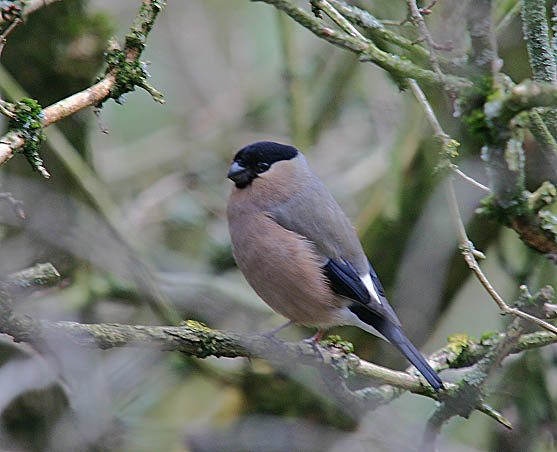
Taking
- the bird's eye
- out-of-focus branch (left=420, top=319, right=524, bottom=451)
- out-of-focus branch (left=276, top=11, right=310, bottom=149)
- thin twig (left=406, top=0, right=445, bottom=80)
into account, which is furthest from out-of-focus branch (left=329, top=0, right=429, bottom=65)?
out-of-focus branch (left=276, top=11, right=310, bottom=149)

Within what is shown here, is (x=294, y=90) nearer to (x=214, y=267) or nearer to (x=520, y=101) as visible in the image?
(x=214, y=267)

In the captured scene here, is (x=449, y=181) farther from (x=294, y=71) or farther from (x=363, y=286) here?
(x=294, y=71)

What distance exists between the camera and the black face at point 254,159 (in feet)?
12.1

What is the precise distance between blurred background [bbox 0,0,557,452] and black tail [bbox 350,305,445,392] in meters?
0.27

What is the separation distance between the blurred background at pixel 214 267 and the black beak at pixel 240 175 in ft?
2.36

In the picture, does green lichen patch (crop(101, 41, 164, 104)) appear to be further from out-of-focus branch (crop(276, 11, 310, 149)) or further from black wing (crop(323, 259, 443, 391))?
out-of-focus branch (crop(276, 11, 310, 149))

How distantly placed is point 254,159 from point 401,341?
1343 mm

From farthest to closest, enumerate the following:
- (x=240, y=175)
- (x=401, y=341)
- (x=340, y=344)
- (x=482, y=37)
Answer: (x=240, y=175), (x=401, y=341), (x=340, y=344), (x=482, y=37)

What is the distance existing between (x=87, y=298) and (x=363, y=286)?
1.65 meters

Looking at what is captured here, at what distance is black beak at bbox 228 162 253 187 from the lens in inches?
146

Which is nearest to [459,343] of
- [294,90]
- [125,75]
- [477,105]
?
[477,105]

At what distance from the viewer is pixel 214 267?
185 inches

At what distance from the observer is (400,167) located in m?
3.74

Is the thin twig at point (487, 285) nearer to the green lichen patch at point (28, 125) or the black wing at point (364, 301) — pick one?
the black wing at point (364, 301)
